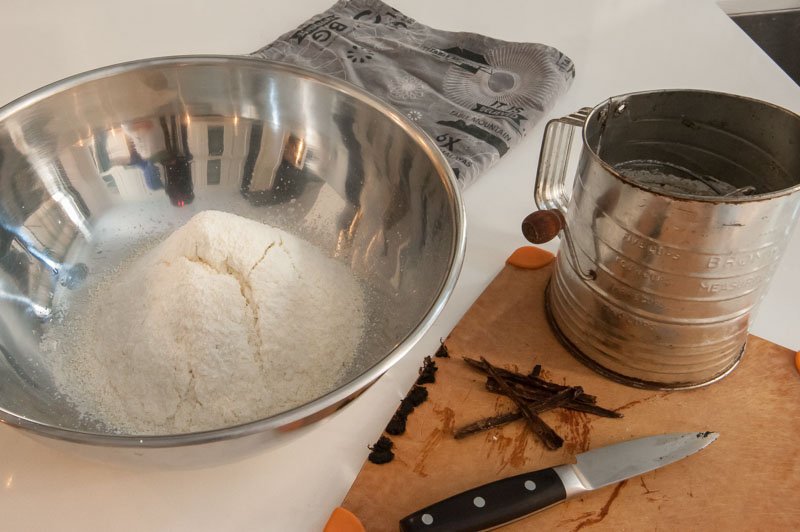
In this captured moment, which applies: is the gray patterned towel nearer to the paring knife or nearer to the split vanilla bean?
the split vanilla bean

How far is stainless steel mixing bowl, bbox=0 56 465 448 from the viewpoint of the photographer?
667 millimetres

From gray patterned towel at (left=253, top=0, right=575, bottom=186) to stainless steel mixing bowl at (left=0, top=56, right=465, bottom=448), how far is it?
0.17 m

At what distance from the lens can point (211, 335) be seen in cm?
58

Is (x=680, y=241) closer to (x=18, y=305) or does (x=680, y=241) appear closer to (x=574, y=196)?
(x=574, y=196)

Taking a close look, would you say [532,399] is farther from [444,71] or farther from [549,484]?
[444,71]

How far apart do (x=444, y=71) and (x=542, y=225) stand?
47cm

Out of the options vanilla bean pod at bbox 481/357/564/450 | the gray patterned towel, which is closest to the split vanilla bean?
vanilla bean pod at bbox 481/357/564/450

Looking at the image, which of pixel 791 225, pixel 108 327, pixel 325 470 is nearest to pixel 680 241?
pixel 791 225

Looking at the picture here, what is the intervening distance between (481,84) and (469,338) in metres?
0.51

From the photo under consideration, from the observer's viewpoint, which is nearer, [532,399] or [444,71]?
[532,399]

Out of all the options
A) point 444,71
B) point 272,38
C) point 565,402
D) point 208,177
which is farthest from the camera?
point 272,38

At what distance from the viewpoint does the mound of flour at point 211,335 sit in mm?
561

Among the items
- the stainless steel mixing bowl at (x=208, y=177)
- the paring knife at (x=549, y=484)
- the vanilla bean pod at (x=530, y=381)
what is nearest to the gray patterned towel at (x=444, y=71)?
the stainless steel mixing bowl at (x=208, y=177)

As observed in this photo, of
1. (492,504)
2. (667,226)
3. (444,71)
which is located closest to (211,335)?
(492,504)
